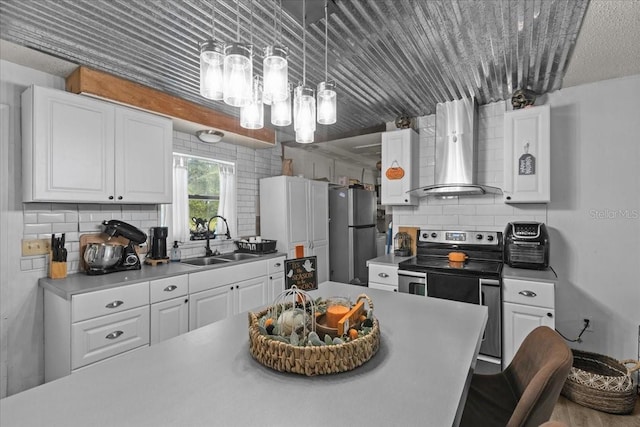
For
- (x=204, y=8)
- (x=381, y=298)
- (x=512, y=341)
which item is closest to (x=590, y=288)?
(x=512, y=341)

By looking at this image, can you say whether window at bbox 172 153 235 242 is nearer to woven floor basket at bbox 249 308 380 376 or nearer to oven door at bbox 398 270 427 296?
oven door at bbox 398 270 427 296

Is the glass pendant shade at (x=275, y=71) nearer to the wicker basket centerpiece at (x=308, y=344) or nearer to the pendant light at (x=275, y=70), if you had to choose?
the pendant light at (x=275, y=70)

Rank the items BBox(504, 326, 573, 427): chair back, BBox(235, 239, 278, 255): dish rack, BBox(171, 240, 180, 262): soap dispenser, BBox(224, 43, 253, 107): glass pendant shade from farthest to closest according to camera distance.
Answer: BBox(235, 239, 278, 255): dish rack → BBox(171, 240, 180, 262): soap dispenser → BBox(224, 43, 253, 107): glass pendant shade → BBox(504, 326, 573, 427): chair back

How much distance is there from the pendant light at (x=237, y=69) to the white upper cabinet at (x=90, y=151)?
1789mm

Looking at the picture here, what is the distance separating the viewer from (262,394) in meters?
0.83

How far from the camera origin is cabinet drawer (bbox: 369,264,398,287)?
9.61 ft

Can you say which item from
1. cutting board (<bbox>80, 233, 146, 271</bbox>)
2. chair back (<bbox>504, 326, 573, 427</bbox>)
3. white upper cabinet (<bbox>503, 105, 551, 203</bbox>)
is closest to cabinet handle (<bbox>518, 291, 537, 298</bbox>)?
white upper cabinet (<bbox>503, 105, 551, 203</bbox>)

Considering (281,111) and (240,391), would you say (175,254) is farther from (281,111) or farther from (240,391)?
(240,391)

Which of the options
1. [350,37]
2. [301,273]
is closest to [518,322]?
[301,273]

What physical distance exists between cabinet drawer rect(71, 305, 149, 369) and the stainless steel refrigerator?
315 cm

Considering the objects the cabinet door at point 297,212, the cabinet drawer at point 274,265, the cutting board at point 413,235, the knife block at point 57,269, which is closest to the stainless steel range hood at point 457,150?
the cutting board at point 413,235

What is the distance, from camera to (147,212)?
2994 millimetres

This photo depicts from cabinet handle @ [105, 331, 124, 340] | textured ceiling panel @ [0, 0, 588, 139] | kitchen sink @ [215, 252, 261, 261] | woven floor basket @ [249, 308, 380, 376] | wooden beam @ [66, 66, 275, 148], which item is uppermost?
textured ceiling panel @ [0, 0, 588, 139]

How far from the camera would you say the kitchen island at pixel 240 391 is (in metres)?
0.73
